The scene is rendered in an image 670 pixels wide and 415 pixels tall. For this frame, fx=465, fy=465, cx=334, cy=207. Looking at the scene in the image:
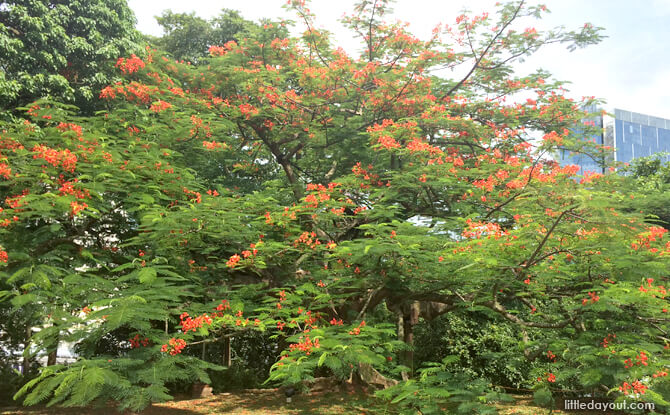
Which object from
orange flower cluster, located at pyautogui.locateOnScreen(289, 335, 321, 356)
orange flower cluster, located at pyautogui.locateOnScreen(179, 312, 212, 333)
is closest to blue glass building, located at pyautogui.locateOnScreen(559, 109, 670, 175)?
orange flower cluster, located at pyautogui.locateOnScreen(289, 335, 321, 356)

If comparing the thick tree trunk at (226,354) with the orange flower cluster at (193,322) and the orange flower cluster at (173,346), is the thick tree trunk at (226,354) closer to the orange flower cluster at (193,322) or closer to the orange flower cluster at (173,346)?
the orange flower cluster at (193,322)

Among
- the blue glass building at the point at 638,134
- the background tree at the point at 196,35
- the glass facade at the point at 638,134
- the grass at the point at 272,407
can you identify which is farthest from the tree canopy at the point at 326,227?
the glass facade at the point at 638,134

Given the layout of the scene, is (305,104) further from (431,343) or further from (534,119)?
(431,343)

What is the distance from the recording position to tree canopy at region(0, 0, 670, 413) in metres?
5.75

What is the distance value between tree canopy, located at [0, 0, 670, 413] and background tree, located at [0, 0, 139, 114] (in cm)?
49

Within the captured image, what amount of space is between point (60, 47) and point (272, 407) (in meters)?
8.81

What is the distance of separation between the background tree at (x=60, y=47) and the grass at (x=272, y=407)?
616 centimetres

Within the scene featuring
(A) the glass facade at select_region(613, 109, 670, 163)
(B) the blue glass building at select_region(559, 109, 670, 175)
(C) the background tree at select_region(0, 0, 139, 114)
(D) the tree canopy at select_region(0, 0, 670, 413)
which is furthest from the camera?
(A) the glass facade at select_region(613, 109, 670, 163)

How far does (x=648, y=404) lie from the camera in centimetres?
547

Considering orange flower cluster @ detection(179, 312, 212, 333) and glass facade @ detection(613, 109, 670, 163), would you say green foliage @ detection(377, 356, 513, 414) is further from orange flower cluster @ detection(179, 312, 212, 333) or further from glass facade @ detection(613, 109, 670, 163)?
glass facade @ detection(613, 109, 670, 163)

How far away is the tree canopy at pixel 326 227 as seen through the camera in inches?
227

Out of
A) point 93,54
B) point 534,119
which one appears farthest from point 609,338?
point 93,54

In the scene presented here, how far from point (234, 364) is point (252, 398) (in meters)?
2.39

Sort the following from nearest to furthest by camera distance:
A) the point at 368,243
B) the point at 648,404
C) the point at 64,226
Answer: the point at 648,404 → the point at 368,243 → the point at 64,226
